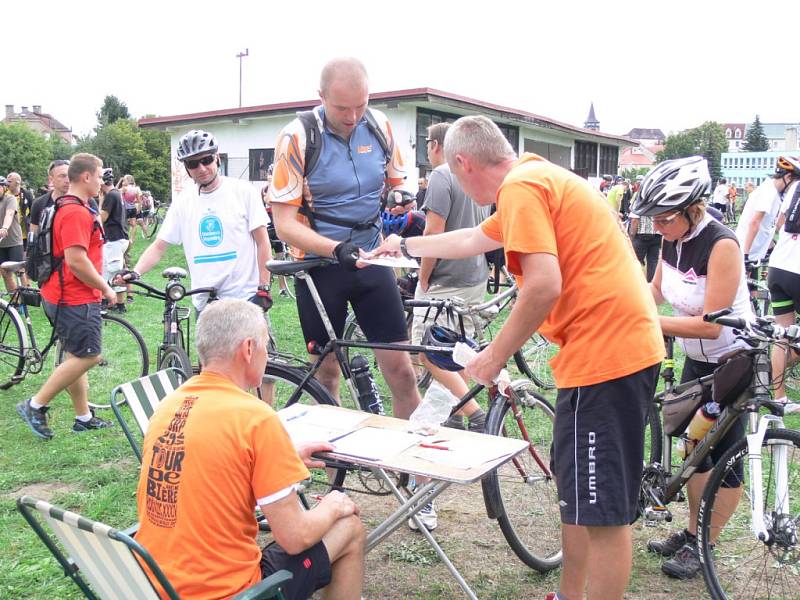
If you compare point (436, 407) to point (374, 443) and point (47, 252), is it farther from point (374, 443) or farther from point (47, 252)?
point (47, 252)

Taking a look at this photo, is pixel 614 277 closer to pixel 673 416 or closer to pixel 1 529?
pixel 673 416

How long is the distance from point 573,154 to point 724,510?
93.8ft


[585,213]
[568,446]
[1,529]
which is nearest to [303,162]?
A: [585,213]

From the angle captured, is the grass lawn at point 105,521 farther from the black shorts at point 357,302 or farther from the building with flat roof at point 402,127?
the building with flat roof at point 402,127

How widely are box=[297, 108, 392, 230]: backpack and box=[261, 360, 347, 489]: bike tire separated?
0.76 metres

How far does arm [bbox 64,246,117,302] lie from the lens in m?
5.19

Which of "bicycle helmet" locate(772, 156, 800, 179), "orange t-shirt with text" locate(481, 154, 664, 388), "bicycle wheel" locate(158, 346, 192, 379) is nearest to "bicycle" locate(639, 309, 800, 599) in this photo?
"orange t-shirt with text" locate(481, 154, 664, 388)

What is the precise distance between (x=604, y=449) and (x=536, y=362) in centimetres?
410

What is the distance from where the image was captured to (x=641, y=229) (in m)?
10.3

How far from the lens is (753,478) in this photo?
9.33ft

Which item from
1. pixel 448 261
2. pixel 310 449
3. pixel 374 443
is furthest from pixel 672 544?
pixel 448 261

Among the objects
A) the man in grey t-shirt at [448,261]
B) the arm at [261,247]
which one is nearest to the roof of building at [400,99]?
the man in grey t-shirt at [448,261]

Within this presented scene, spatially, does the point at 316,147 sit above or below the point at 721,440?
above

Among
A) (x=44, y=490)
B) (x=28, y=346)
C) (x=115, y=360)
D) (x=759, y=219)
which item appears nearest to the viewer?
(x=44, y=490)
